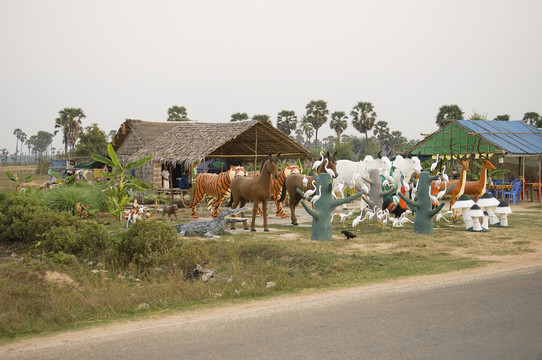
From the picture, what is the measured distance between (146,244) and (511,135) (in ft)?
63.5

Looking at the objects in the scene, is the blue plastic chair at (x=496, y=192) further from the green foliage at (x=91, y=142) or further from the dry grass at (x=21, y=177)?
the green foliage at (x=91, y=142)

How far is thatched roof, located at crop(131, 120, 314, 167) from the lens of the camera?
68.2 ft

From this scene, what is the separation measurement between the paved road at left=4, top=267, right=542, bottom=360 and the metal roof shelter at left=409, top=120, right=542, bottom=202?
1596 centimetres

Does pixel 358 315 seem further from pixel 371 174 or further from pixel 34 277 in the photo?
pixel 371 174

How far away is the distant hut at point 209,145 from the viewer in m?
20.8

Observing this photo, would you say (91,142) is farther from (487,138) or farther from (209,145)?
(487,138)

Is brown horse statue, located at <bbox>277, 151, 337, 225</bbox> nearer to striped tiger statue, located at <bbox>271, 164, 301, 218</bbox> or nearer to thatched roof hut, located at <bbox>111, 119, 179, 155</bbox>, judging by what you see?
striped tiger statue, located at <bbox>271, 164, 301, 218</bbox>

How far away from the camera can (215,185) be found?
50.3 feet

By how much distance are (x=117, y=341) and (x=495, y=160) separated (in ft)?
78.1

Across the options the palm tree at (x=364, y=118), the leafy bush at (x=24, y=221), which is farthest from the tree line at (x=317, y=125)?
the leafy bush at (x=24, y=221)

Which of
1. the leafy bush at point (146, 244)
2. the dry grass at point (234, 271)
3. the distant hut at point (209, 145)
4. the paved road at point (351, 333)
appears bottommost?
the paved road at point (351, 333)

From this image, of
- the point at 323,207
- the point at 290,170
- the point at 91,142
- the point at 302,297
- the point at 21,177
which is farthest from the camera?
the point at 21,177

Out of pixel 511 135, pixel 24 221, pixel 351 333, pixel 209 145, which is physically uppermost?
pixel 511 135

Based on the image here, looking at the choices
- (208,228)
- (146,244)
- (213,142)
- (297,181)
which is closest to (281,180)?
(297,181)
